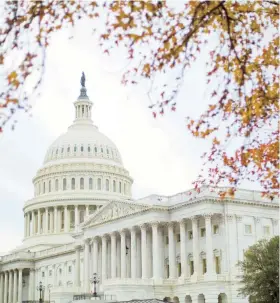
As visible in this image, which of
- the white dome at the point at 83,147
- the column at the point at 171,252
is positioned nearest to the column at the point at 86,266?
the column at the point at 171,252

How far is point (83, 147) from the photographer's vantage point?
16125 centimetres

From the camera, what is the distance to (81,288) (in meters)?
114

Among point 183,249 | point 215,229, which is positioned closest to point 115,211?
point 183,249

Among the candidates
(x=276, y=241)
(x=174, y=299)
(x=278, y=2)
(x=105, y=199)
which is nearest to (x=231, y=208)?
(x=174, y=299)

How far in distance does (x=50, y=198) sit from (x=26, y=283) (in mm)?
18995

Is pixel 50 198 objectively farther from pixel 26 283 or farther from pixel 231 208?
pixel 231 208

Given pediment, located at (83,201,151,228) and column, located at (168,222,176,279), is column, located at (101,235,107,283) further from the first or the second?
column, located at (168,222,176,279)

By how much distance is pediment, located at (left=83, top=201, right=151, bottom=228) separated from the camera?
102062 millimetres

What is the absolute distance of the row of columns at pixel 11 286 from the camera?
483 feet

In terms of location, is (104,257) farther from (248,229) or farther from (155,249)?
(248,229)

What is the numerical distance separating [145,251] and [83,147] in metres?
65.8

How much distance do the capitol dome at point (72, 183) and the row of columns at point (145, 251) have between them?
39584mm

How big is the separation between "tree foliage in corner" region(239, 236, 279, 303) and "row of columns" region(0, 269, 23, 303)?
82149mm

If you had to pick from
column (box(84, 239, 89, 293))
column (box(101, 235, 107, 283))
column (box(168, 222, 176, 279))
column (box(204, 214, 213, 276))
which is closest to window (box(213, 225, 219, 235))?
column (box(204, 214, 213, 276))
